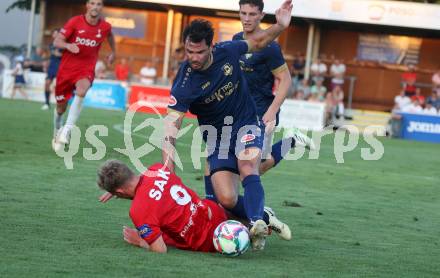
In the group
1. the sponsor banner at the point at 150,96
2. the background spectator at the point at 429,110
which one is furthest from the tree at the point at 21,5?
the background spectator at the point at 429,110

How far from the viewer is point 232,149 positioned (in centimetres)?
776

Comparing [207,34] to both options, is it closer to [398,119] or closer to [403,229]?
[403,229]

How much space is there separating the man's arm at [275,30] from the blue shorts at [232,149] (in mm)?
721

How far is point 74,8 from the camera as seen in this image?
1608 inches

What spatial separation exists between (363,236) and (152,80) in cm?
2744

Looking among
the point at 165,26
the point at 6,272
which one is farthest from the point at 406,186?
the point at 165,26

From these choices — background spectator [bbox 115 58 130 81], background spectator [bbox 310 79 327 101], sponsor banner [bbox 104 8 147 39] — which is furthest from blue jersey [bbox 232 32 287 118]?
sponsor banner [bbox 104 8 147 39]

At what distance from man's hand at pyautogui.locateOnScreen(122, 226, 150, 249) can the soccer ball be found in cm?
50

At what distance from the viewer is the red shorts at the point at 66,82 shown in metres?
14.7

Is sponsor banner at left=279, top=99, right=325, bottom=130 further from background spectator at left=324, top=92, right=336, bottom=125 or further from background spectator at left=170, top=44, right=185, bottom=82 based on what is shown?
background spectator at left=170, top=44, right=185, bottom=82

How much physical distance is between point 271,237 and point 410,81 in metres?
26.5

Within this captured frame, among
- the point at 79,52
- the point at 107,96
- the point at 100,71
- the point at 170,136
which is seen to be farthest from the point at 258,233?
the point at 100,71

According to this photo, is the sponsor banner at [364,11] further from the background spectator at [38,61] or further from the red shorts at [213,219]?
the red shorts at [213,219]

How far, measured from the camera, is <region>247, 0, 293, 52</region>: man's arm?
25.5ft
